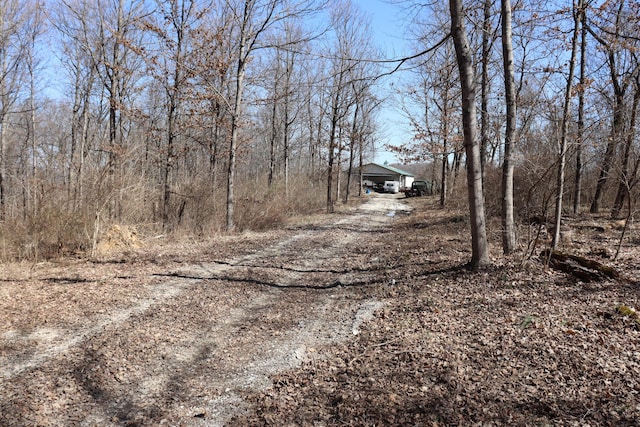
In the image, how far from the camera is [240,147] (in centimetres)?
1513

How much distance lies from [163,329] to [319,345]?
211 cm

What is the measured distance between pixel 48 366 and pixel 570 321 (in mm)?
6124

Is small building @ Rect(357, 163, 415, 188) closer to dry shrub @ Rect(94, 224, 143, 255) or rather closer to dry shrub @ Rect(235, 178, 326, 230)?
dry shrub @ Rect(235, 178, 326, 230)

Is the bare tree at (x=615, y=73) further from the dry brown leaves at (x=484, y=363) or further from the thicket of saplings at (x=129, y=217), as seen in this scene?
the thicket of saplings at (x=129, y=217)

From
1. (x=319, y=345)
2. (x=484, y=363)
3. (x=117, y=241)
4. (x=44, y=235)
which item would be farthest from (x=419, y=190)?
(x=484, y=363)

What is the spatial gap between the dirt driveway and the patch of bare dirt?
0.02 meters

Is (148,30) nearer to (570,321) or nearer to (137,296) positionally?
(137,296)

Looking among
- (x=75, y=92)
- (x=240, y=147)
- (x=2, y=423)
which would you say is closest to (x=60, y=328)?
(x=2, y=423)

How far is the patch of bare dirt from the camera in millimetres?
3432

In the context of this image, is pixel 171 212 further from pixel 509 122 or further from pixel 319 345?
pixel 509 122

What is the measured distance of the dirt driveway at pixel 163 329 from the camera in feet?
11.8

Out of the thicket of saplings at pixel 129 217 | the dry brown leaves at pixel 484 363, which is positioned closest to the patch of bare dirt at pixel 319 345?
the dry brown leaves at pixel 484 363

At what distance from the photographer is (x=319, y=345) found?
15.9ft

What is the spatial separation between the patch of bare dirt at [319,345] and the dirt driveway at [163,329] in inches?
0.9
